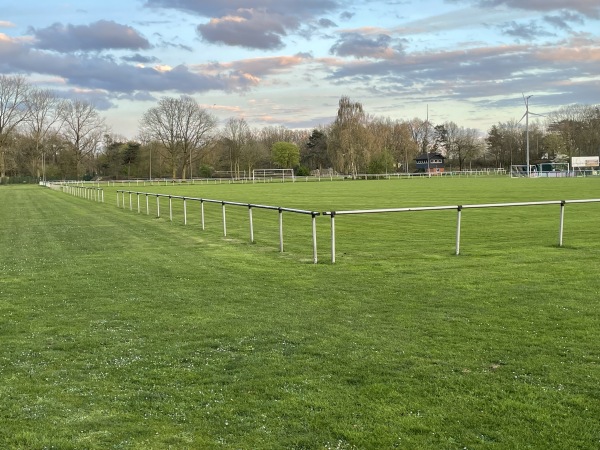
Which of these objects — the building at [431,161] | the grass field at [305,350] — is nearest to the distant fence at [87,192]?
the grass field at [305,350]

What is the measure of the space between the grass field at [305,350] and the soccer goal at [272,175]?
75.2 metres

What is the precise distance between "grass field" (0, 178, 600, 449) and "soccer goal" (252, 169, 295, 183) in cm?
7524

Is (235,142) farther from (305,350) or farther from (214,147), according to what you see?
(305,350)

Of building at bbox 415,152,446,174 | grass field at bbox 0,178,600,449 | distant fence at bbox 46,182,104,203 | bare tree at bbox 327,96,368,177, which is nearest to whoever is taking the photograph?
grass field at bbox 0,178,600,449

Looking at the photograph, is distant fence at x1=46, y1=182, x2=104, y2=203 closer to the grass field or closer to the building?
the grass field

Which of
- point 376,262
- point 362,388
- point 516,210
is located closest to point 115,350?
point 362,388

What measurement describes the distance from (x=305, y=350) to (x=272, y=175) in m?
87.3

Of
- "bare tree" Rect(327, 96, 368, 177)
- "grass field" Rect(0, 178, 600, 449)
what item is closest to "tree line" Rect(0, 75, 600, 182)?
"bare tree" Rect(327, 96, 368, 177)

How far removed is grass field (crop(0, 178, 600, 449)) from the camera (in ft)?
13.2

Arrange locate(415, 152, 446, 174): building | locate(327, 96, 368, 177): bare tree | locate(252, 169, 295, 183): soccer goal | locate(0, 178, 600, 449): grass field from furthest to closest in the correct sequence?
locate(415, 152, 446, 174): building
locate(327, 96, 368, 177): bare tree
locate(252, 169, 295, 183): soccer goal
locate(0, 178, 600, 449): grass field

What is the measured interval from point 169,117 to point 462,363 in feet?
310

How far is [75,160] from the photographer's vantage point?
95875 millimetres

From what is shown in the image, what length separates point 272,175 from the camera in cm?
9256

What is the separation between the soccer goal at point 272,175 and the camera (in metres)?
87.6
